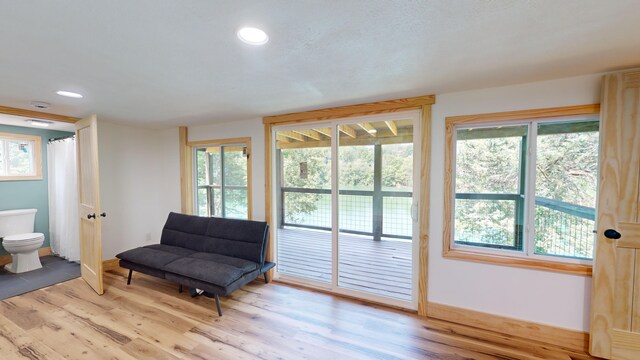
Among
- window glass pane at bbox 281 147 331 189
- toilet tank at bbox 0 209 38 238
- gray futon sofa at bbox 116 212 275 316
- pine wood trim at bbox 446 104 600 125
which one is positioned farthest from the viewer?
toilet tank at bbox 0 209 38 238

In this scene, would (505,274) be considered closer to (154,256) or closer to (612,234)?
(612,234)

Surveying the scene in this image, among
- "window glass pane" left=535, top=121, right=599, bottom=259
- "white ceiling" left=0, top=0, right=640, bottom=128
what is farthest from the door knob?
"white ceiling" left=0, top=0, right=640, bottom=128

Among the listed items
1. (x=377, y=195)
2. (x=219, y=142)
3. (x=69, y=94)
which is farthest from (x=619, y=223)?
(x=69, y=94)

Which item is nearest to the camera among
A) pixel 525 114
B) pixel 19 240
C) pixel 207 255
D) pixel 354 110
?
pixel 525 114

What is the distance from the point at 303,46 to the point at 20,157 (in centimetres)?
515

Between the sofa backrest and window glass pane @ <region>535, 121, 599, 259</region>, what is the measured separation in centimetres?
277

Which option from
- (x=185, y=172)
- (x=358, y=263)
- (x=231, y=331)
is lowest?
(x=231, y=331)

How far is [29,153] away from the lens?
3938 millimetres

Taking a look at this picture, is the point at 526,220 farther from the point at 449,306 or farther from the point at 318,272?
the point at 318,272

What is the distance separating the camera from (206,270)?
2576 millimetres

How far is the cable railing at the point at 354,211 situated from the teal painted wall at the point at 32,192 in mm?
3928

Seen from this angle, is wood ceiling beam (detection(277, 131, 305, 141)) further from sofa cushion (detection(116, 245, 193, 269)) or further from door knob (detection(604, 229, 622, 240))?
door knob (detection(604, 229, 622, 240))

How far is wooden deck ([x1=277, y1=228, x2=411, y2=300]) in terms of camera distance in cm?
306

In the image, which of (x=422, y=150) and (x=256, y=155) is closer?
(x=422, y=150)
